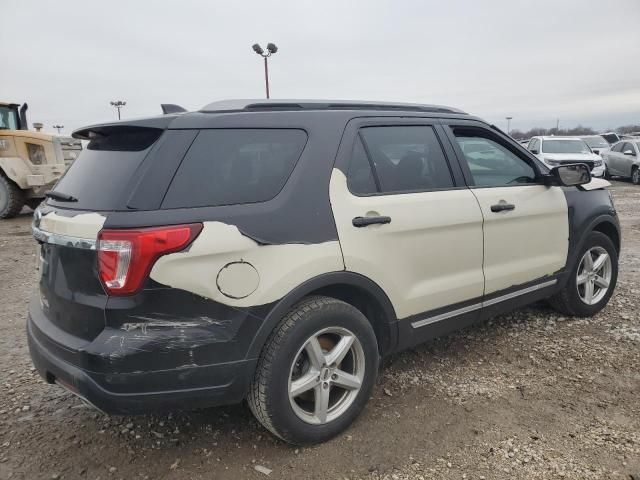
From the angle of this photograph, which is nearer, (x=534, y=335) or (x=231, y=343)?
(x=231, y=343)

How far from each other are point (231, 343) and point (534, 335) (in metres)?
2.78

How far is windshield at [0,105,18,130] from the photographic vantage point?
12.1 m

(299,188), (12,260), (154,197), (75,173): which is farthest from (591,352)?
(12,260)

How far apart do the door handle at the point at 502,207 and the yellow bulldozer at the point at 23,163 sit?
10418 mm

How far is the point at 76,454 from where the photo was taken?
266cm

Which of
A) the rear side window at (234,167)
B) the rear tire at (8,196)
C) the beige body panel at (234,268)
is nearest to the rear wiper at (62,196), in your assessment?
the rear side window at (234,167)

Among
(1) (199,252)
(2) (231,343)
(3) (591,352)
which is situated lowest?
(3) (591,352)

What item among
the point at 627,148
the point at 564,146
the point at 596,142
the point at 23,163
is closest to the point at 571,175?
the point at 23,163

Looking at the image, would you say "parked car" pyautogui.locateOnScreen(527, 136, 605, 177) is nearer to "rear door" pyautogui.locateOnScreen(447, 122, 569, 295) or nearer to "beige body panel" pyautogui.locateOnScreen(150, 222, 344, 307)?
"rear door" pyautogui.locateOnScreen(447, 122, 569, 295)

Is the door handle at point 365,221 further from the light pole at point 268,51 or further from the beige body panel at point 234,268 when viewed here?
the light pole at point 268,51

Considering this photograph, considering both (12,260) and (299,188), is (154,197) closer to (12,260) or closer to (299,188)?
(299,188)

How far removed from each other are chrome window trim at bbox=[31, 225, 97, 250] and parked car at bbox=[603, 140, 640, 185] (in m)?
18.8

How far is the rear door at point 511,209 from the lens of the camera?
11.2ft

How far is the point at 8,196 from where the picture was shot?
11398 mm
